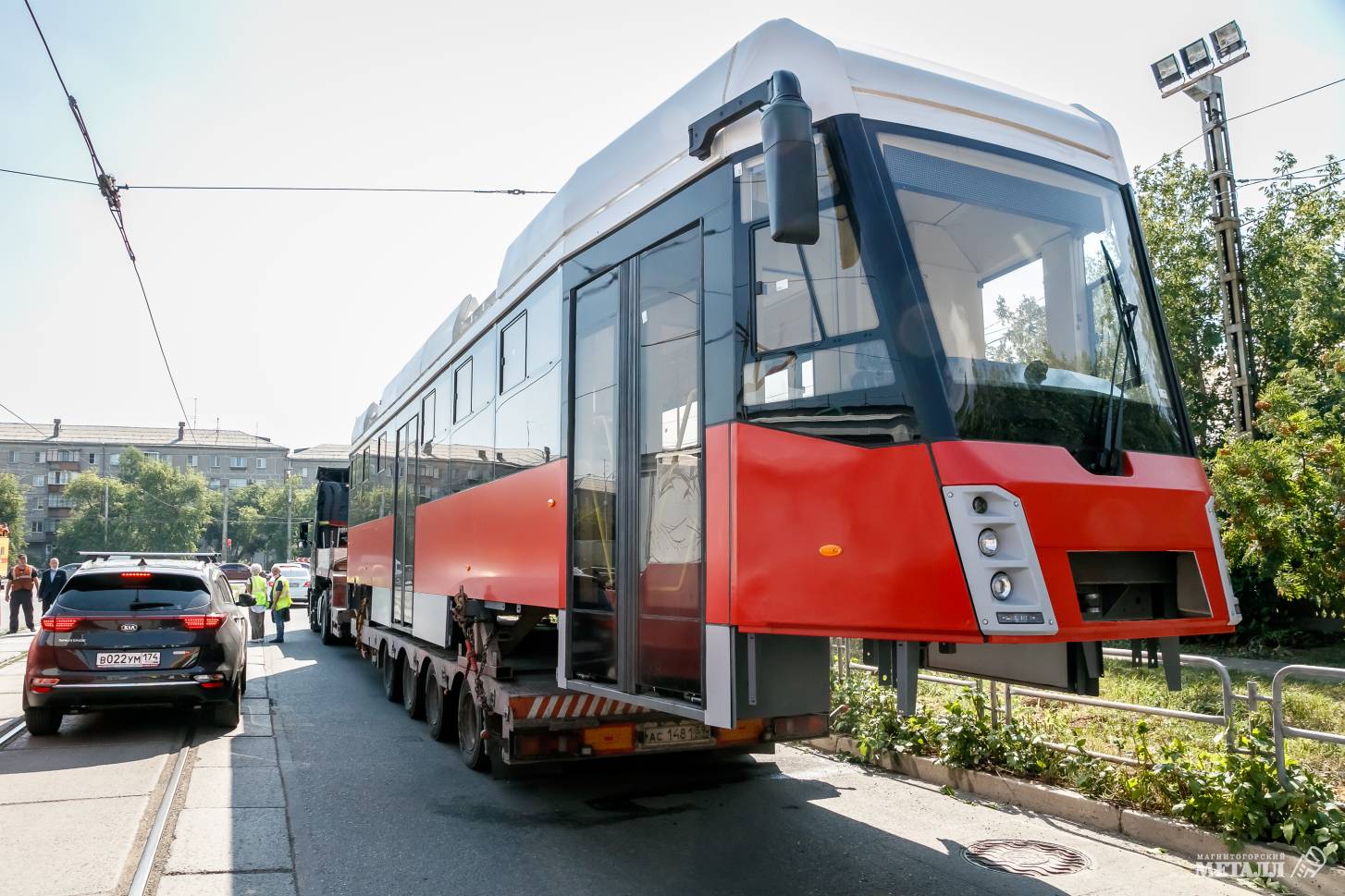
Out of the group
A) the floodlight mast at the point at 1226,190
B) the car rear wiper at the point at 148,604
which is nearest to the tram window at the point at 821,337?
the car rear wiper at the point at 148,604

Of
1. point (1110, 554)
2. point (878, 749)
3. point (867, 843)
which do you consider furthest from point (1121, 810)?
point (1110, 554)

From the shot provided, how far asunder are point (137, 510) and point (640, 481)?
9595 cm

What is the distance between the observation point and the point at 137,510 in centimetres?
8869

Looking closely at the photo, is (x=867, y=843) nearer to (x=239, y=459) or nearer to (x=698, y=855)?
(x=698, y=855)

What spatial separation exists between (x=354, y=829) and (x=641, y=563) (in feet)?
9.00

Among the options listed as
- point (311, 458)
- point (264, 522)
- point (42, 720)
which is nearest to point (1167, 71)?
point (42, 720)

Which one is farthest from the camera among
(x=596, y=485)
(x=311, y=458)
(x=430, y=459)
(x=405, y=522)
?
(x=311, y=458)

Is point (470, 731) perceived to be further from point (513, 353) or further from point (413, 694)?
point (513, 353)

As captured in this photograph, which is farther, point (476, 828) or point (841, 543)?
point (476, 828)

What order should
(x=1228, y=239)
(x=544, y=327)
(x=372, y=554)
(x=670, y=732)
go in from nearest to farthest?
1. (x=670, y=732)
2. (x=544, y=327)
3. (x=1228, y=239)
4. (x=372, y=554)

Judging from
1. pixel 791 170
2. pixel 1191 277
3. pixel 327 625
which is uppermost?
pixel 1191 277

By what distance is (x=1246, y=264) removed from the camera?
865 inches

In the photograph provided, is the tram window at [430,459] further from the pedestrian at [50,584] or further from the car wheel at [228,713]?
the pedestrian at [50,584]

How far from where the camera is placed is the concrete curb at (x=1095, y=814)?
205 inches
